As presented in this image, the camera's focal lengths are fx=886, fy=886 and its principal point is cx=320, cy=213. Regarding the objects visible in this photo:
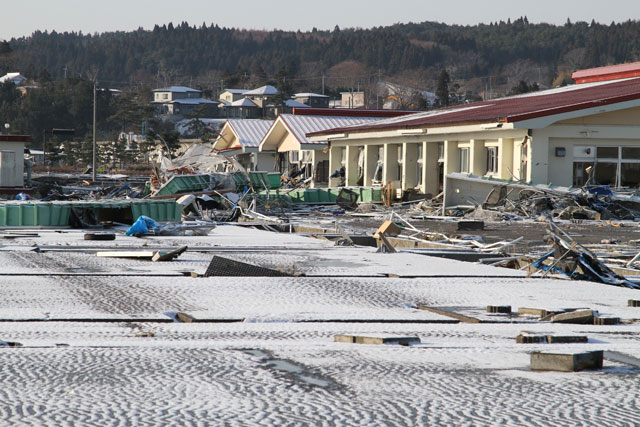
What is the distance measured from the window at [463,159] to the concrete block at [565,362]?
28.2 m

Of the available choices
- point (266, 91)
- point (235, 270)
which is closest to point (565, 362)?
point (235, 270)

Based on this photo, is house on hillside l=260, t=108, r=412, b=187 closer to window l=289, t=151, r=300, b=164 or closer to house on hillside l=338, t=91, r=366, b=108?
window l=289, t=151, r=300, b=164

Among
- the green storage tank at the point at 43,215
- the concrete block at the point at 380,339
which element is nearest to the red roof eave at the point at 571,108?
the green storage tank at the point at 43,215

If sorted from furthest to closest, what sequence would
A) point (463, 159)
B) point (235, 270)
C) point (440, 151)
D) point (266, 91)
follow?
point (266, 91)
point (440, 151)
point (463, 159)
point (235, 270)

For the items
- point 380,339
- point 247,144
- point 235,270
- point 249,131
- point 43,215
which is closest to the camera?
point 380,339

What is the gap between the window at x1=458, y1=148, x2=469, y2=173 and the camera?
32750 mm

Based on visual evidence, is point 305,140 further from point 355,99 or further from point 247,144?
point 355,99

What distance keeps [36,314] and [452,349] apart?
10.6ft

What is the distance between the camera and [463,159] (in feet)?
109

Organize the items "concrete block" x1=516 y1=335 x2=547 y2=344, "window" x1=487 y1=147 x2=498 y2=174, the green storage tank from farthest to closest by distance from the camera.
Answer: "window" x1=487 y1=147 x2=498 y2=174
the green storage tank
"concrete block" x1=516 y1=335 x2=547 y2=344

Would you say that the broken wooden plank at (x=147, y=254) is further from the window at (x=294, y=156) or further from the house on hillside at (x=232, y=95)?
the house on hillside at (x=232, y=95)

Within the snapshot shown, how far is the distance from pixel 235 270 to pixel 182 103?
151045 millimetres

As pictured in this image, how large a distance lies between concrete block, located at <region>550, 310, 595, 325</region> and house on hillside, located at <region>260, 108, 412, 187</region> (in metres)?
37.5

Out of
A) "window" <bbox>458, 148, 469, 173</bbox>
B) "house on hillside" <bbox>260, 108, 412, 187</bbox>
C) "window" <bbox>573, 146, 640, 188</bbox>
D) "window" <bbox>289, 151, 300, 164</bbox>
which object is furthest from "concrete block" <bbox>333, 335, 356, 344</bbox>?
"window" <bbox>289, 151, 300, 164</bbox>
